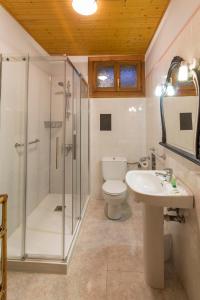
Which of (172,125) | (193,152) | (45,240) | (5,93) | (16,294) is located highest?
(5,93)

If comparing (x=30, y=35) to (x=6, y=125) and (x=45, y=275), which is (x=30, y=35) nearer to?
(x=6, y=125)

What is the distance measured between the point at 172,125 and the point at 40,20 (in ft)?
6.54

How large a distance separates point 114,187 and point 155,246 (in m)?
1.25

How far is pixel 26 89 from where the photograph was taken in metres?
2.18

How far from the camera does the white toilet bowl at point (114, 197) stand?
264cm

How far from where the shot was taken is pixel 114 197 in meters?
2.63

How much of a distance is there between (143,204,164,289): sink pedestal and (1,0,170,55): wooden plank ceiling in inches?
81.9

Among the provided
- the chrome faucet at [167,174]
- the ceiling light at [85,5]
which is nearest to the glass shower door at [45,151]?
the ceiling light at [85,5]

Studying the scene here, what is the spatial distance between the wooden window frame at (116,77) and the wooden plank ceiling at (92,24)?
185mm

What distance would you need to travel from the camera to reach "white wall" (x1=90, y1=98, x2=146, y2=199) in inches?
137

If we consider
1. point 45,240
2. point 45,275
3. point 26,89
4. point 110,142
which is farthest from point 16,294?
point 110,142

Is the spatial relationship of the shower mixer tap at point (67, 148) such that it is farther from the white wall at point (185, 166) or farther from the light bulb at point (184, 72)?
the light bulb at point (184, 72)

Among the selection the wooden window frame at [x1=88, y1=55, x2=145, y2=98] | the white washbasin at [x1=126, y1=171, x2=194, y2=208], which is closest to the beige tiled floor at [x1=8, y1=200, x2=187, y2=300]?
the white washbasin at [x1=126, y1=171, x2=194, y2=208]

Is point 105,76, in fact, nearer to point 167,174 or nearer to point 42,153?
point 42,153
